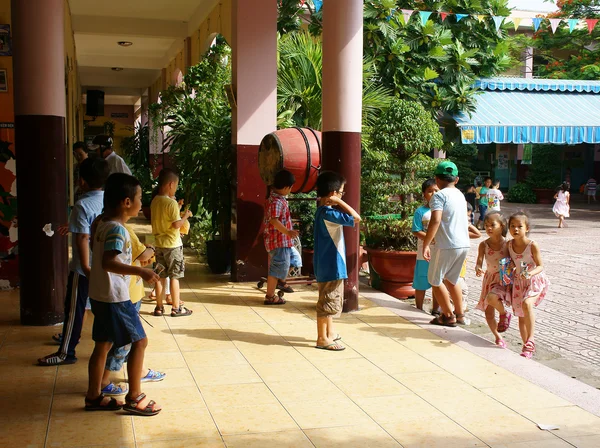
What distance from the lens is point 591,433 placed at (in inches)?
154

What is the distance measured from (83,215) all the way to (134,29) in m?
10.2

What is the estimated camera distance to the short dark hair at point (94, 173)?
4965 mm

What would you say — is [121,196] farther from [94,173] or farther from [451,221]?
[451,221]

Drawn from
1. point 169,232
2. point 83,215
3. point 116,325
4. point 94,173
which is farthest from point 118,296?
point 169,232

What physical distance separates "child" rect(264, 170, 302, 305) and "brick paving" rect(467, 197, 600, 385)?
6.54 feet

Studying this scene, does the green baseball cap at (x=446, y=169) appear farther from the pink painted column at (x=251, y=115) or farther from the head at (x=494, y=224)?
the pink painted column at (x=251, y=115)

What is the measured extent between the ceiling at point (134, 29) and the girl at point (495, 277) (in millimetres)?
7068

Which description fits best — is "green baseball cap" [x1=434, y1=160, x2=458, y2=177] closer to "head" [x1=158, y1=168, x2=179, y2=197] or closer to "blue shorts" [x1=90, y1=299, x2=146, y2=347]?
"head" [x1=158, y1=168, x2=179, y2=197]

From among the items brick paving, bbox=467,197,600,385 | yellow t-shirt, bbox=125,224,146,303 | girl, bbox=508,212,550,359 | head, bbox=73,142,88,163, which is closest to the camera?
yellow t-shirt, bbox=125,224,146,303

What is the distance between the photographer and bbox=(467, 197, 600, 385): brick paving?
21.1 ft

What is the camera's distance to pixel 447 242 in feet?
20.9

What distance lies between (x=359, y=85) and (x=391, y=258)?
2.21m

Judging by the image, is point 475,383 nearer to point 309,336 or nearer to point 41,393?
point 309,336

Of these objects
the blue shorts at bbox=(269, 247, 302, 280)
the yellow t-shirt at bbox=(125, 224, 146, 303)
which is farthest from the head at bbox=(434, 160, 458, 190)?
the yellow t-shirt at bbox=(125, 224, 146, 303)
